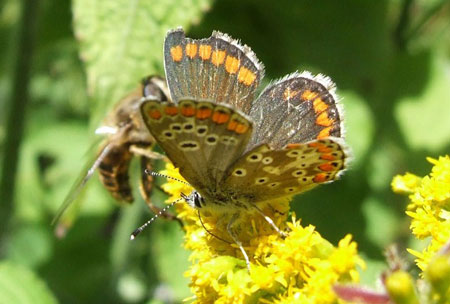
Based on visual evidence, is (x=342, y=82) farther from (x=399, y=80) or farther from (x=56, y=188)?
(x=56, y=188)

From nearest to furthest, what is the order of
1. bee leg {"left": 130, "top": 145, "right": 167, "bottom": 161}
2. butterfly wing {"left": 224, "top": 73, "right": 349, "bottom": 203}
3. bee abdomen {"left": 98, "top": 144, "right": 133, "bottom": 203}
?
butterfly wing {"left": 224, "top": 73, "right": 349, "bottom": 203}
bee leg {"left": 130, "top": 145, "right": 167, "bottom": 161}
bee abdomen {"left": 98, "top": 144, "right": 133, "bottom": 203}


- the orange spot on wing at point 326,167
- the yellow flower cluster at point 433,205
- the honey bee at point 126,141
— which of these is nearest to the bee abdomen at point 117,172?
the honey bee at point 126,141

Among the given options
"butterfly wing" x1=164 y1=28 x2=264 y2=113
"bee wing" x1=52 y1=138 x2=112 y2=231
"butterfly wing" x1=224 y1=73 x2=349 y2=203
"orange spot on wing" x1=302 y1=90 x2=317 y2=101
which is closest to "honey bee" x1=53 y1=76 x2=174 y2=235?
"bee wing" x1=52 y1=138 x2=112 y2=231

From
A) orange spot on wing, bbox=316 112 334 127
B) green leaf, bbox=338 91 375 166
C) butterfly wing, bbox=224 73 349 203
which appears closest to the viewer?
butterfly wing, bbox=224 73 349 203

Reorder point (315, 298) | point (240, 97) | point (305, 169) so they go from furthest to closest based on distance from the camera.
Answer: point (240, 97), point (305, 169), point (315, 298)

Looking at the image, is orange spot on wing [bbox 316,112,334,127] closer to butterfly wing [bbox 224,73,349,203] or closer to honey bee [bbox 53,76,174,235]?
butterfly wing [bbox 224,73,349,203]

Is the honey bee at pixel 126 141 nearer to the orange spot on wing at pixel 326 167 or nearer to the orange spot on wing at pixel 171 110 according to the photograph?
the orange spot on wing at pixel 171 110

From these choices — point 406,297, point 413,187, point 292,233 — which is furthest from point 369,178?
point 406,297
